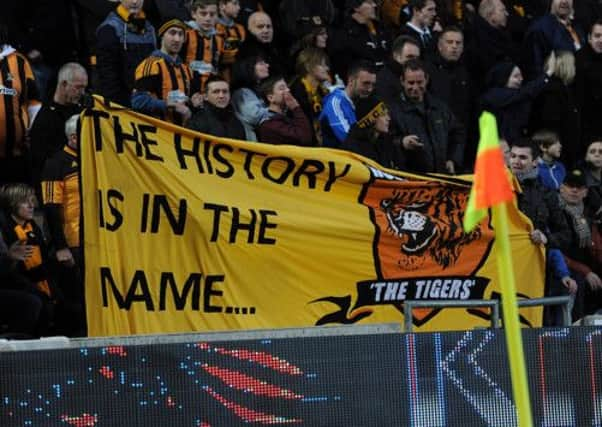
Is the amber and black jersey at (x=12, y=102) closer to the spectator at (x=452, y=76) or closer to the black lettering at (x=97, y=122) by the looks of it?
the black lettering at (x=97, y=122)

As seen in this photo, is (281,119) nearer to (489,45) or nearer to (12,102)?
(12,102)

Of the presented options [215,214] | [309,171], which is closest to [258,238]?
[215,214]

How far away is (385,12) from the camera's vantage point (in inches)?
691

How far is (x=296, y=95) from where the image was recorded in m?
14.5

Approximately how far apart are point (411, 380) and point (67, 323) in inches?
161

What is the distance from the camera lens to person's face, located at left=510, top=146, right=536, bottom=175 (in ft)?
44.3

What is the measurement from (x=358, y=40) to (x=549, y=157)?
91.1 inches

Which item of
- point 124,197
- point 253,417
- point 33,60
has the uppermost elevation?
point 33,60

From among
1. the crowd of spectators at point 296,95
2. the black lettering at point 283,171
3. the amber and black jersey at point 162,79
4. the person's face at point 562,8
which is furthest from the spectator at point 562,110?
the black lettering at point 283,171

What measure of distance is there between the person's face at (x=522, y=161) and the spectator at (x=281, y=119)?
1617 millimetres

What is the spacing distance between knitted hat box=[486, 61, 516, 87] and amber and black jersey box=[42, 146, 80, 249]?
521 cm

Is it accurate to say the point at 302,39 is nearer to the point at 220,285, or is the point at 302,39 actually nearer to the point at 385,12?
the point at 385,12

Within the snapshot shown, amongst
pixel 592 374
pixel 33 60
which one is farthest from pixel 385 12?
pixel 592 374

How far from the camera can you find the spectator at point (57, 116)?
13086 millimetres
